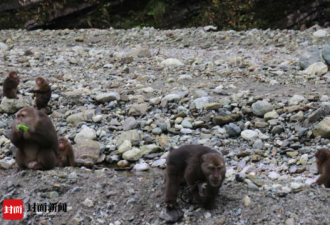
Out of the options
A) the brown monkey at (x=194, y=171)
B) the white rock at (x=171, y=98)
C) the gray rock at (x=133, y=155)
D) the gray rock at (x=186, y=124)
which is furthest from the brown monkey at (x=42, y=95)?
the brown monkey at (x=194, y=171)

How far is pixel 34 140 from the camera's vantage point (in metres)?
5.49

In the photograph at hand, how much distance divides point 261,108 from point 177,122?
4.71 feet

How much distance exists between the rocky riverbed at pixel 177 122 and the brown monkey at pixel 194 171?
204 mm

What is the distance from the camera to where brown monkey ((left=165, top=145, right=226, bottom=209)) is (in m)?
4.36

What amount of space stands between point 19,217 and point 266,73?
7196 millimetres

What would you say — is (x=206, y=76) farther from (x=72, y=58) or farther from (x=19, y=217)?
(x=19, y=217)

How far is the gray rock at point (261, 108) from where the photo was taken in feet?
25.2

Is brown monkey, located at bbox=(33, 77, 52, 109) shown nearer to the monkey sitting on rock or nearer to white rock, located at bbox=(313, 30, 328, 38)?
the monkey sitting on rock

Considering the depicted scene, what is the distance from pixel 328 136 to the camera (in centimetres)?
668

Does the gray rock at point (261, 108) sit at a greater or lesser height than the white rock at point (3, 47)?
lesser

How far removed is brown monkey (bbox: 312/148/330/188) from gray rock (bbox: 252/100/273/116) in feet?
7.35

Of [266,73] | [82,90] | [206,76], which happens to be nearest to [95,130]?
[82,90]

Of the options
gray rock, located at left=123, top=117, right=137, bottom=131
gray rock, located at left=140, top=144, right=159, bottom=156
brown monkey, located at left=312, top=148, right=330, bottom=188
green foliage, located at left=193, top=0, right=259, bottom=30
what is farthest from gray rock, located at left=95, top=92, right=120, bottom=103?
green foliage, located at left=193, top=0, right=259, bottom=30

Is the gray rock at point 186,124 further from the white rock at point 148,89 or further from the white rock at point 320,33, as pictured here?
the white rock at point 320,33
